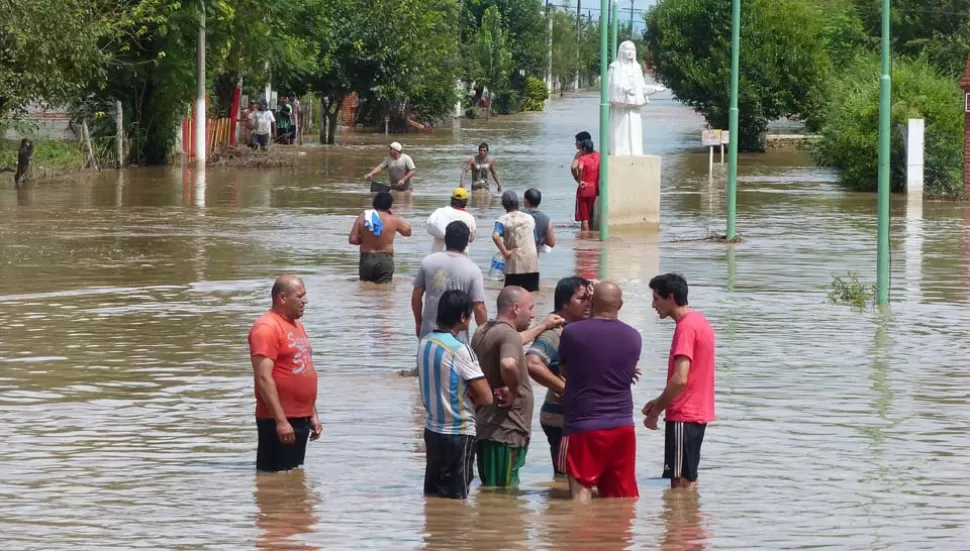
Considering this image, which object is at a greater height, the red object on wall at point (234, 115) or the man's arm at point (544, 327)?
the red object on wall at point (234, 115)

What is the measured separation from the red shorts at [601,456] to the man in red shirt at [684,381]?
26 centimetres

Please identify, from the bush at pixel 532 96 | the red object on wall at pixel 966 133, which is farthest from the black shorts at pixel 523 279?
the bush at pixel 532 96

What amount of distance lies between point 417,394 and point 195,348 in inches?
117

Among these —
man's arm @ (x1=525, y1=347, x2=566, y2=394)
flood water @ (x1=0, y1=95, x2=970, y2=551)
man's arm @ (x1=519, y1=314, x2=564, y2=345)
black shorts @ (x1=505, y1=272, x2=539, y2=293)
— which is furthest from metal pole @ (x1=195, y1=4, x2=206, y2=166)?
man's arm @ (x1=525, y1=347, x2=566, y2=394)

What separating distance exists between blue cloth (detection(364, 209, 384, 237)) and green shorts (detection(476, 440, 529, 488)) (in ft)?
29.8

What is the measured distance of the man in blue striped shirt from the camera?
8.74 meters

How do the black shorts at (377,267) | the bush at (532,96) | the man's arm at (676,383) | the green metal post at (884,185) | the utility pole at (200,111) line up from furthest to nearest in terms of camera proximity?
the bush at (532,96) → the utility pole at (200,111) → the black shorts at (377,267) → the green metal post at (884,185) → the man's arm at (676,383)

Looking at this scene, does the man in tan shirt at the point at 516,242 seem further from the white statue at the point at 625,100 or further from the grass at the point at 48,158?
the grass at the point at 48,158

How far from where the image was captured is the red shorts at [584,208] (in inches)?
1067

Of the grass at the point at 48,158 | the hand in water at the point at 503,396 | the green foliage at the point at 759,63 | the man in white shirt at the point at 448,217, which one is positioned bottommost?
the hand in water at the point at 503,396

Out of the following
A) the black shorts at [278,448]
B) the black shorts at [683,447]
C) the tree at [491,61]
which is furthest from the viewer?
the tree at [491,61]

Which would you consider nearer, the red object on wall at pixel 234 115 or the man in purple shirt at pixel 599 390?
the man in purple shirt at pixel 599 390

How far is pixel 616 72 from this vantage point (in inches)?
1122

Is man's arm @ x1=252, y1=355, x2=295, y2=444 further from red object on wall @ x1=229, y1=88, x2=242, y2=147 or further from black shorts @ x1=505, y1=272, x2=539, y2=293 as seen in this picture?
red object on wall @ x1=229, y1=88, x2=242, y2=147
